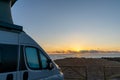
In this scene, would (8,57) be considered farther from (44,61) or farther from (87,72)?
(87,72)

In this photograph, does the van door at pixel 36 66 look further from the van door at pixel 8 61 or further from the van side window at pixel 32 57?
the van door at pixel 8 61

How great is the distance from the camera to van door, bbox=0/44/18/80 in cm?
668

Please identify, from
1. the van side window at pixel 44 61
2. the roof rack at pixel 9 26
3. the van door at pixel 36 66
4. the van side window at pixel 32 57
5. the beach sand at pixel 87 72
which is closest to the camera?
the roof rack at pixel 9 26

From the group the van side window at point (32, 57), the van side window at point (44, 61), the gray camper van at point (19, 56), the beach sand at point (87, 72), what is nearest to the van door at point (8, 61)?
the gray camper van at point (19, 56)

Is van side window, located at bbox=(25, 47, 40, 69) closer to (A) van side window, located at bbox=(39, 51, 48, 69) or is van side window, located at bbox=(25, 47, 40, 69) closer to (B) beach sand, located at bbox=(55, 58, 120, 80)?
(A) van side window, located at bbox=(39, 51, 48, 69)

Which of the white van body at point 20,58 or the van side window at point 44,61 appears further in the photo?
the van side window at point 44,61

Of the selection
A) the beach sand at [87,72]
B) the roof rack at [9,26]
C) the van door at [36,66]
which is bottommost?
the beach sand at [87,72]

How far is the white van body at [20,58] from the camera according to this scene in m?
6.79

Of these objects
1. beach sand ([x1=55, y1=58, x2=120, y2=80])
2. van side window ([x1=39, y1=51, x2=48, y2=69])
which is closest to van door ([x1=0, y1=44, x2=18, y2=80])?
van side window ([x1=39, y1=51, x2=48, y2=69])

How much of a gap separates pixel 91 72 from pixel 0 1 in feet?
47.2

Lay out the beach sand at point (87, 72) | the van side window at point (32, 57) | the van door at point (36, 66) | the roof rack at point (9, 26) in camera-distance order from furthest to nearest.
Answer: the beach sand at point (87, 72)
the van side window at point (32, 57)
the van door at point (36, 66)
the roof rack at point (9, 26)

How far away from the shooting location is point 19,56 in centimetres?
739

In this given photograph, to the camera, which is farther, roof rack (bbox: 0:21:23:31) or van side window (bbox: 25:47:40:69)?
van side window (bbox: 25:47:40:69)

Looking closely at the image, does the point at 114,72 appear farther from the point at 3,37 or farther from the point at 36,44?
the point at 3,37
